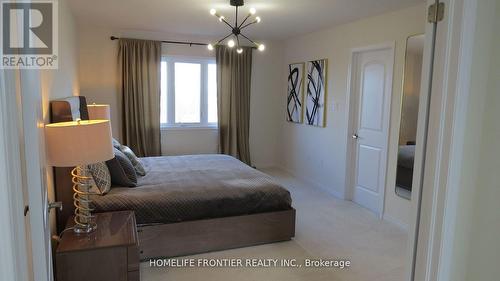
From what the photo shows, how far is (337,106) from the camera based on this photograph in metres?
4.81

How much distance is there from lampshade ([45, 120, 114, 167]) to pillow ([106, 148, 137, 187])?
1169mm

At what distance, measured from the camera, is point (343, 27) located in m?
4.62

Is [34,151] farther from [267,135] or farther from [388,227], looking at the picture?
[267,135]

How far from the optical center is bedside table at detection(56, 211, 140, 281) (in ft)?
6.39

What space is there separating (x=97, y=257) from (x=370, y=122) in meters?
3.47

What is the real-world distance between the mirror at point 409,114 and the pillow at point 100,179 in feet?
9.91

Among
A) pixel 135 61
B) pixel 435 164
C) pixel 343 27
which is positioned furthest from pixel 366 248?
pixel 135 61

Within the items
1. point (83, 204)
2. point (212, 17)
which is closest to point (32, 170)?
point (83, 204)

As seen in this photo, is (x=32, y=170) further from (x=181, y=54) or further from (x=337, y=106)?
(x=181, y=54)

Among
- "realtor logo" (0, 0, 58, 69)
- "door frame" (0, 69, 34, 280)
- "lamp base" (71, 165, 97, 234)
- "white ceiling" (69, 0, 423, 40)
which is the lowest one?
"lamp base" (71, 165, 97, 234)

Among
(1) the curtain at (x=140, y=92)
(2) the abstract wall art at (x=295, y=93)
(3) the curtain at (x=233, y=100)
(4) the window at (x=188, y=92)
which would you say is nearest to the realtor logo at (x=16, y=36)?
(1) the curtain at (x=140, y=92)

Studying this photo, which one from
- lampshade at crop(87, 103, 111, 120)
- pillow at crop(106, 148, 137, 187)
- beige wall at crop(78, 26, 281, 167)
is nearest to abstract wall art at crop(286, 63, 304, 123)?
beige wall at crop(78, 26, 281, 167)

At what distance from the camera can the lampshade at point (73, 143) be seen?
1812mm

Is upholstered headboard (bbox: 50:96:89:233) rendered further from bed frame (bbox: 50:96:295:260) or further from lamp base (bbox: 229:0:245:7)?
lamp base (bbox: 229:0:245:7)
